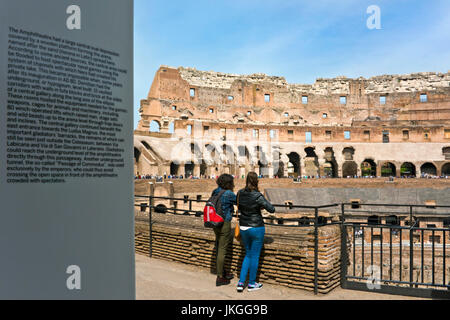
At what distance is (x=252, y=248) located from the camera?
15.4 feet

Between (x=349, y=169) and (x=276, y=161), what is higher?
(x=276, y=161)

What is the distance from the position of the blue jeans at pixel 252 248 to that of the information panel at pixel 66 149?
7.05 feet

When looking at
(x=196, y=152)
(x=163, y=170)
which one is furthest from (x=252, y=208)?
(x=196, y=152)

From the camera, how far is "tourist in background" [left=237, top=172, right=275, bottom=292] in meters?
4.57

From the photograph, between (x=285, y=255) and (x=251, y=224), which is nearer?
(x=251, y=224)

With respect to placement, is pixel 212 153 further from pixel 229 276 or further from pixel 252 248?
pixel 252 248

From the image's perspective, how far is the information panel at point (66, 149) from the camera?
213cm

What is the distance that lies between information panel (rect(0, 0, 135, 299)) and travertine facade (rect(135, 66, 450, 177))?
2494 centimetres

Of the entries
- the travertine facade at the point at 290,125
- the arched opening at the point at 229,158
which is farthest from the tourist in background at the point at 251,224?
the arched opening at the point at 229,158

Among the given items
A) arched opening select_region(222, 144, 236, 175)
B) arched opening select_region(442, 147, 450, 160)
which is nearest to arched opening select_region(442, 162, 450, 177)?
arched opening select_region(442, 147, 450, 160)

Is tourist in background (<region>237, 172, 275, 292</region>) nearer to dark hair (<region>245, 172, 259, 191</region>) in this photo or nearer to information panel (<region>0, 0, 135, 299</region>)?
dark hair (<region>245, 172, 259, 191</region>)

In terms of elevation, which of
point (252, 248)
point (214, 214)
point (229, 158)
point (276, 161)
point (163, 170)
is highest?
point (229, 158)

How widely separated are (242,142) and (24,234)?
32.8 m

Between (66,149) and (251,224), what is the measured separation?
289 cm
